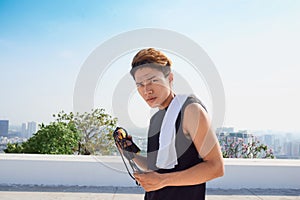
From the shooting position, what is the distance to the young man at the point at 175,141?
1023mm

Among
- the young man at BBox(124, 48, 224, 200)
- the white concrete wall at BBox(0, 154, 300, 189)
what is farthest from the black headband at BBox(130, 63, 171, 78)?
the white concrete wall at BBox(0, 154, 300, 189)

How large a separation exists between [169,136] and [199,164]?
0.44 feet

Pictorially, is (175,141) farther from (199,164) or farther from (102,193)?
(102,193)

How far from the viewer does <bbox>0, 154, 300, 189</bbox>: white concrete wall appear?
4336mm

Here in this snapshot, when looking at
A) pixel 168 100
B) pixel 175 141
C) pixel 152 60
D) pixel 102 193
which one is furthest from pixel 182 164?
pixel 102 193

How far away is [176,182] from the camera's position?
103cm

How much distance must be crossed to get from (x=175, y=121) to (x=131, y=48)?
1.69 feet

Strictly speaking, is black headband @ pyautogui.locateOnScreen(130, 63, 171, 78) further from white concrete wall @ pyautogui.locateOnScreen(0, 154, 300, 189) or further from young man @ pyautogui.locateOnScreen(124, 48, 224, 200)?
white concrete wall @ pyautogui.locateOnScreen(0, 154, 300, 189)

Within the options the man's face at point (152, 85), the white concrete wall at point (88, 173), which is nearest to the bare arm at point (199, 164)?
the man's face at point (152, 85)

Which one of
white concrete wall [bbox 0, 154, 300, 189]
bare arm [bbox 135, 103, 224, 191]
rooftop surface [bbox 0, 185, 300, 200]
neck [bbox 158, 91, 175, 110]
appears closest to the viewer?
bare arm [bbox 135, 103, 224, 191]

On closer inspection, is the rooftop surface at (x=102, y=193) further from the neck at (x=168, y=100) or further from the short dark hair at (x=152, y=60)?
the short dark hair at (x=152, y=60)

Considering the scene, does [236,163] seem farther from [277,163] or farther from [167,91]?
[167,91]

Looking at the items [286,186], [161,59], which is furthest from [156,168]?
[286,186]

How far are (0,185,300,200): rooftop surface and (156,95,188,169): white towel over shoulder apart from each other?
2870mm
